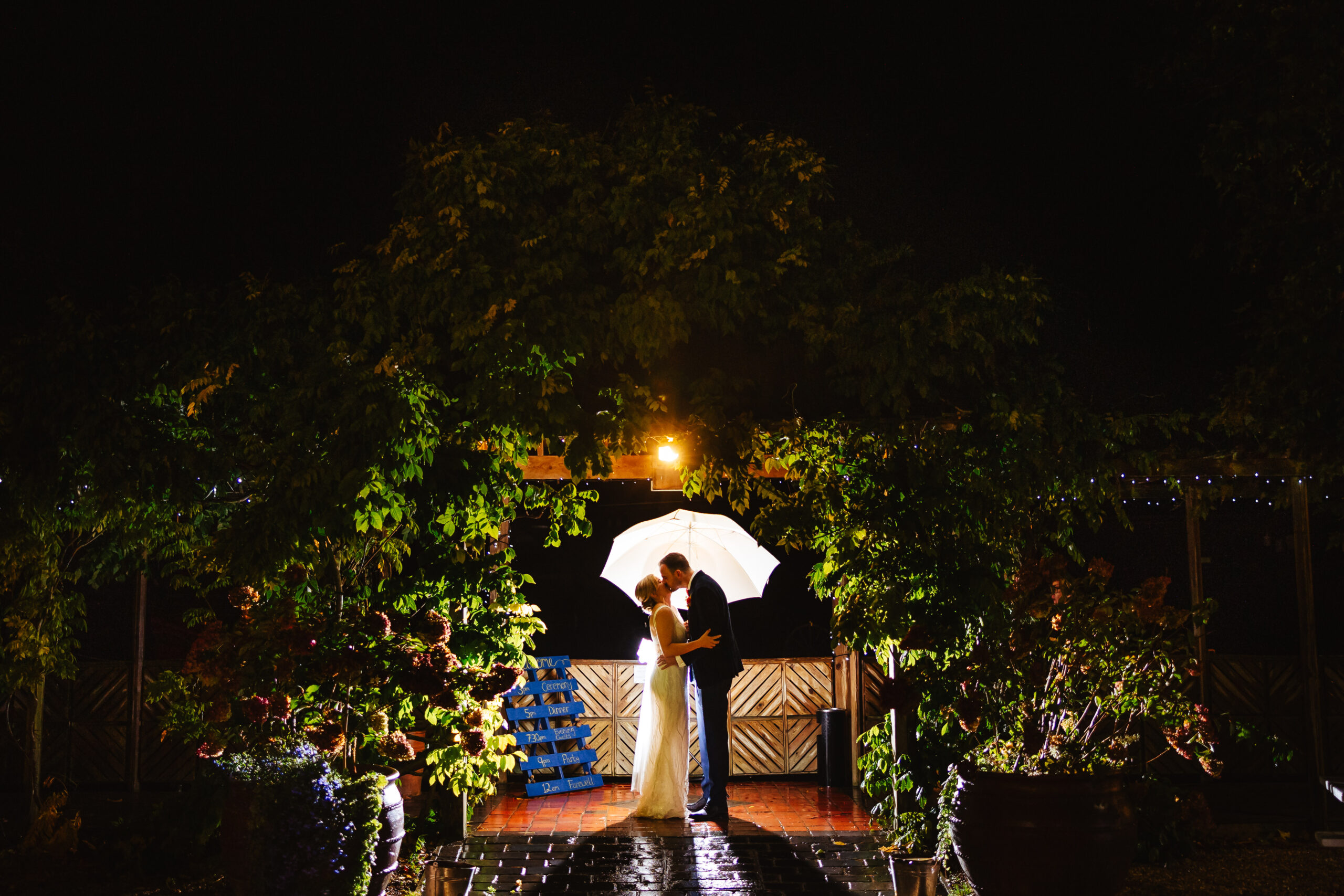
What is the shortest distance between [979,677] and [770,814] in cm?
284

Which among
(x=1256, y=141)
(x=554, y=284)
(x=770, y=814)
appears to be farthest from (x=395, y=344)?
(x=1256, y=141)

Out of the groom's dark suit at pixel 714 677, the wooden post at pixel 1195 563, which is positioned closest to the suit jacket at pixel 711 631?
the groom's dark suit at pixel 714 677

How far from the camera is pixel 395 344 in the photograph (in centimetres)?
780

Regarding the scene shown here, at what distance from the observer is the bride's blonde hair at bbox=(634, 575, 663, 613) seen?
8.00 meters

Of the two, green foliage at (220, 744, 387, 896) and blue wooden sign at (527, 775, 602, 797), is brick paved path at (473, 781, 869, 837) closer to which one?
blue wooden sign at (527, 775, 602, 797)

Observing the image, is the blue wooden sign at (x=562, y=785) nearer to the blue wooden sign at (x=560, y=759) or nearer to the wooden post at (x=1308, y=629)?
the blue wooden sign at (x=560, y=759)

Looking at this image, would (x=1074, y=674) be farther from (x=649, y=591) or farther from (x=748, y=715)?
(x=748, y=715)

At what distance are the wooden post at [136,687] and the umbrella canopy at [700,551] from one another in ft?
13.2

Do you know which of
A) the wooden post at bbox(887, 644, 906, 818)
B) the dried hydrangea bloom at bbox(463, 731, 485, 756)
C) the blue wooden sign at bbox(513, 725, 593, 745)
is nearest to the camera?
the dried hydrangea bloom at bbox(463, 731, 485, 756)

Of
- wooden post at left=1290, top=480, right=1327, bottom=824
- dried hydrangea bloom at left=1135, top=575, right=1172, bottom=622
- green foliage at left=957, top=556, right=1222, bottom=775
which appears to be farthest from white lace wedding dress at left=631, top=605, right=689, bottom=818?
wooden post at left=1290, top=480, right=1327, bottom=824

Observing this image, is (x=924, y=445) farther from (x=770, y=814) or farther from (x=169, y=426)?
(x=169, y=426)

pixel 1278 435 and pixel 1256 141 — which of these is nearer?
pixel 1256 141

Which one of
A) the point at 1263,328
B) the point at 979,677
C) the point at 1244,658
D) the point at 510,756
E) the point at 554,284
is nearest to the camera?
the point at 979,677

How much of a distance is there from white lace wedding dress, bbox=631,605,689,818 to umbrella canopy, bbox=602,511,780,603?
5.25 feet
